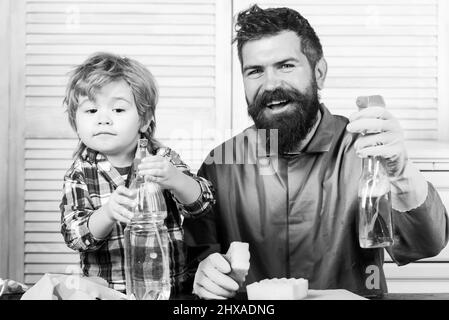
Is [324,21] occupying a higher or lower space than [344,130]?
higher

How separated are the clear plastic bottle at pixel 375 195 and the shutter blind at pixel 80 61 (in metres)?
0.44

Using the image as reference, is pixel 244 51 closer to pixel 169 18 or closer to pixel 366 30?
pixel 169 18

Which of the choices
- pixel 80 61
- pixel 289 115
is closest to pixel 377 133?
pixel 289 115

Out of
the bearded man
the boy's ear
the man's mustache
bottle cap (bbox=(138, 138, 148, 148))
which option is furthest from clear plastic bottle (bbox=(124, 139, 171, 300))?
the man's mustache

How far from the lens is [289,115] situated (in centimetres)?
161

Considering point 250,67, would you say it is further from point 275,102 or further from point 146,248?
point 146,248

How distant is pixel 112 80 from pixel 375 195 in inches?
23.9

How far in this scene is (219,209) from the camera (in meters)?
Answer: 1.62

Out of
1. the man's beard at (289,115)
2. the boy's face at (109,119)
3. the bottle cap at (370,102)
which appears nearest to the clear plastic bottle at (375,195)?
the bottle cap at (370,102)

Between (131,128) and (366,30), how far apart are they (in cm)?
68

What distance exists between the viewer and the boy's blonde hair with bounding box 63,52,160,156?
53.6 inches

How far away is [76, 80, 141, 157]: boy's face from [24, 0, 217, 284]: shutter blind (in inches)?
8.2
